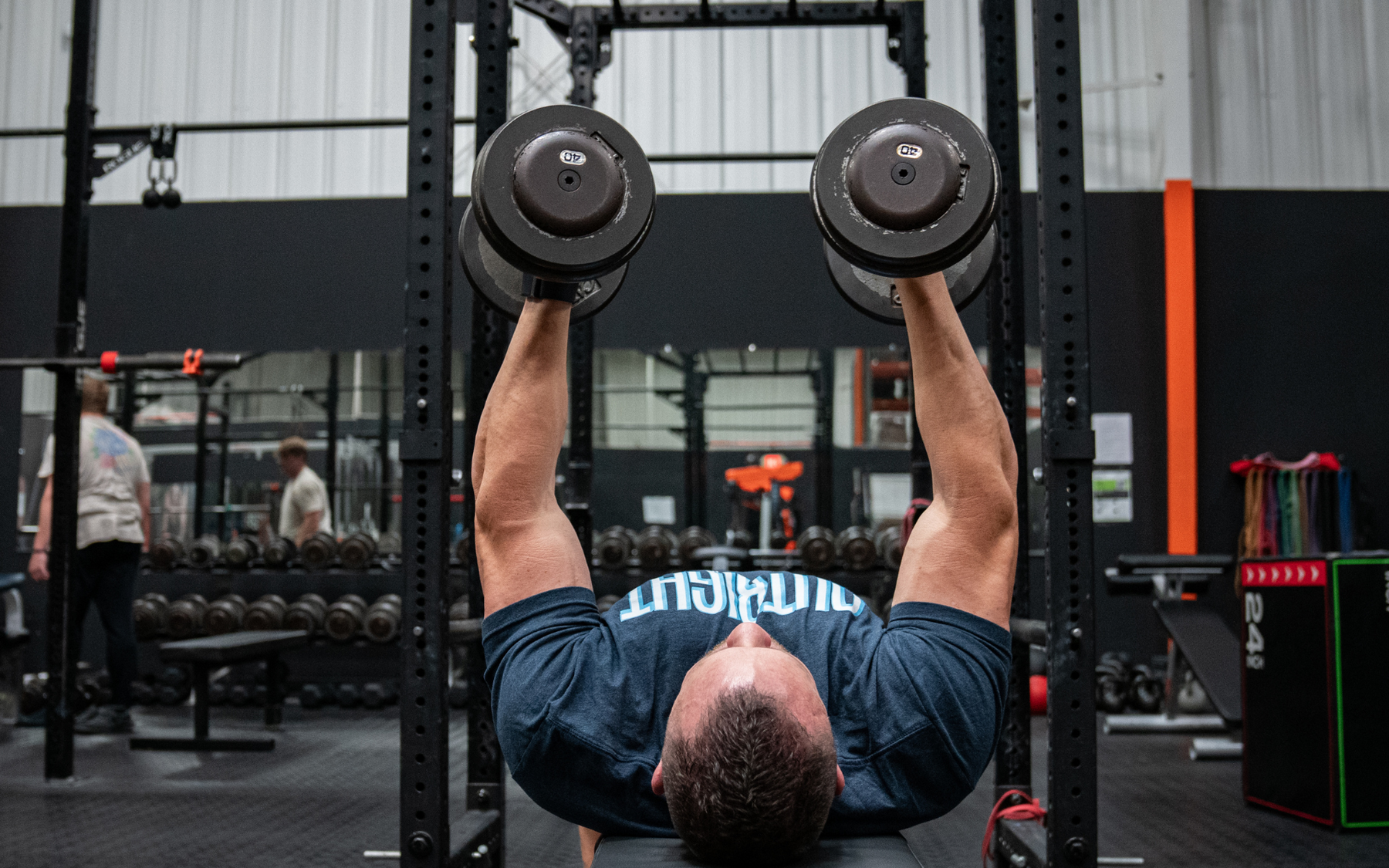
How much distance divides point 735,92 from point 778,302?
1.49 m

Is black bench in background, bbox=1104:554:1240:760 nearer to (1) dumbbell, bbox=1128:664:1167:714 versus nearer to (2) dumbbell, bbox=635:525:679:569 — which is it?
(1) dumbbell, bbox=1128:664:1167:714

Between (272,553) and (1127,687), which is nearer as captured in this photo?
(1127,687)

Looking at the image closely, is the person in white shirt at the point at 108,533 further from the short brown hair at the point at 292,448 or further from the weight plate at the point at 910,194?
the weight plate at the point at 910,194

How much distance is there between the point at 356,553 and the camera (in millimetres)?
5266

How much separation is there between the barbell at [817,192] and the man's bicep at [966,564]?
32cm

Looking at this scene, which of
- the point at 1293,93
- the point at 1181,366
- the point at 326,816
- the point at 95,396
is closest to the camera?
A: the point at 326,816

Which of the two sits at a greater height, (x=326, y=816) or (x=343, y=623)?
(x=343, y=623)

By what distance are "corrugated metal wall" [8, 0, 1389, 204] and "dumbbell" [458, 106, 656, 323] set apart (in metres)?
4.82

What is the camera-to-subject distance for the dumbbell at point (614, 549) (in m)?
5.11

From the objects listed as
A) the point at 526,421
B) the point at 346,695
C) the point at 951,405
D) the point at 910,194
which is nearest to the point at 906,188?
the point at 910,194

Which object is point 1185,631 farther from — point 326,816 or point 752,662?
point 752,662

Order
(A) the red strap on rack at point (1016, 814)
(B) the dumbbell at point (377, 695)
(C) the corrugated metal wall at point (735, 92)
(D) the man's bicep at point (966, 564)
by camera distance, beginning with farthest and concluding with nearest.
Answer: (C) the corrugated metal wall at point (735, 92) < (B) the dumbbell at point (377, 695) < (A) the red strap on rack at point (1016, 814) < (D) the man's bicep at point (966, 564)

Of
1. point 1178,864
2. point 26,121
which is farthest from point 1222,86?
point 26,121

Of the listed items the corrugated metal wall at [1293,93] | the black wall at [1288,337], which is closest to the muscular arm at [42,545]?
the black wall at [1288,337]
